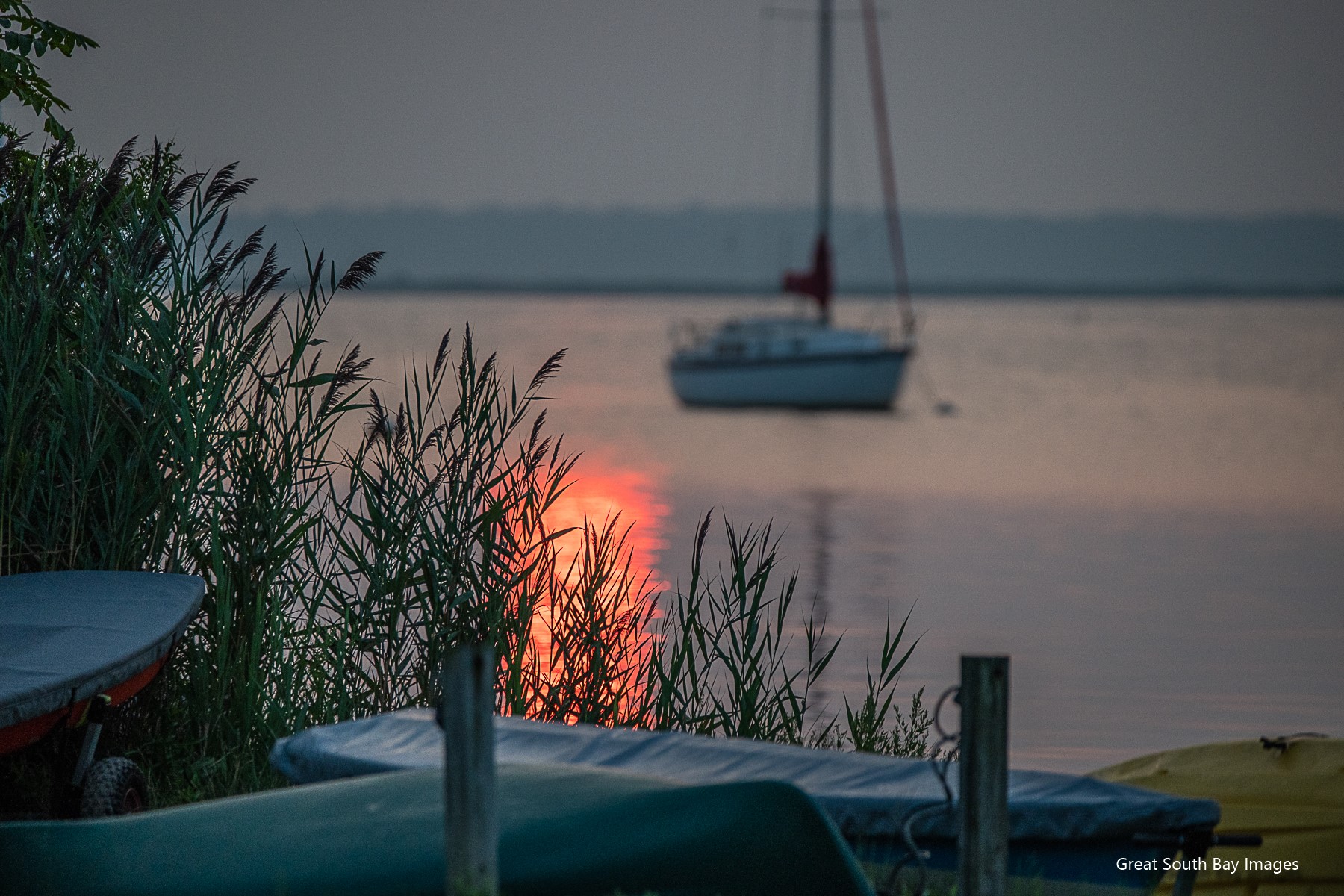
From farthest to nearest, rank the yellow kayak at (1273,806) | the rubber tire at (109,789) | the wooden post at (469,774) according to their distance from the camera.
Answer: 1. the yellow kayak at (1273,806)
2. the rubber tire at (109,789)
3. the wooden post at (469,774)

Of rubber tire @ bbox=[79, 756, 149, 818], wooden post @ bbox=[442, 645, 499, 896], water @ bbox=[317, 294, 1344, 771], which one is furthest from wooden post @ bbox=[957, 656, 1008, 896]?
water @ bbox=[317, 294, 1344, 771]

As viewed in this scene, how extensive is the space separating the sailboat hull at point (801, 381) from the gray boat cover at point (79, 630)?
31912 millimetres

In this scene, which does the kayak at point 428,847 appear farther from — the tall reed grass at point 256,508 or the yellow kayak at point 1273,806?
the tall reed grass at point 256,508

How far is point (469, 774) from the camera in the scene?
2.95 m

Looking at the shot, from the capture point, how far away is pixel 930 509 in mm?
22938

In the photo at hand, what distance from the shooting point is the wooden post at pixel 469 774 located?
2.90 metres

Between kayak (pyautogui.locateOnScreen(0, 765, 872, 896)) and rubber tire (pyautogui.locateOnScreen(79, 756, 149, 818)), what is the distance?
2.25 feet

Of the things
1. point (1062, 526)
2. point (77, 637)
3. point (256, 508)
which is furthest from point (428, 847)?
point (1062, 526)

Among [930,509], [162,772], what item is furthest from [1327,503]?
[162,772]

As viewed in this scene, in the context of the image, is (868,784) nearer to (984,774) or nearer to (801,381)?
(984,774)

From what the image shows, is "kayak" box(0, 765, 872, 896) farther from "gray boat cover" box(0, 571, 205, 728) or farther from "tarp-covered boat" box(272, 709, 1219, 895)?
"gray boat cover" box(0, 571, 205, 728)

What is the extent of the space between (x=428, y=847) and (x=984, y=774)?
1319 mm

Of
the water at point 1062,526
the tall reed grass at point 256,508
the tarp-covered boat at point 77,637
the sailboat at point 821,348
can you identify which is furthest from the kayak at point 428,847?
the sailboat at point 821,348

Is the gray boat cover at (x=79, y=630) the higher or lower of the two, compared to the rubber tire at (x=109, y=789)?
higher
